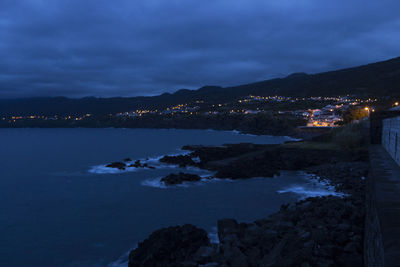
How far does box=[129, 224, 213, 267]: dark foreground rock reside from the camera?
10.5m

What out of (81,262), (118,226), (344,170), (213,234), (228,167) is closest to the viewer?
(81,262)

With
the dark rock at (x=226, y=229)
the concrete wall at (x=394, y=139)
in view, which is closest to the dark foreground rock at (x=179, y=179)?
the dark rock at (x=226, y=229)

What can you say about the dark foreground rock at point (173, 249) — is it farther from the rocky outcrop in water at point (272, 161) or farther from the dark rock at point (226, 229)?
the rocky outcrop in water at point (272, 161)

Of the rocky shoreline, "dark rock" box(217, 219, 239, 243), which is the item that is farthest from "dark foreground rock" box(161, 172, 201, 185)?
"dark rock" box(217, 219, 239, 243)

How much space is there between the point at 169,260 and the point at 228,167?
21.3 metres

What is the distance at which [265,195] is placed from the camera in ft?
75.0

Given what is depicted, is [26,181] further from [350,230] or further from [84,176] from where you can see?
[350,230]

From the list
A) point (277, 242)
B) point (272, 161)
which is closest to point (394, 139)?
point (277, 242)

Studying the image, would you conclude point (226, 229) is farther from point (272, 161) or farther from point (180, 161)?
point (180, 161)

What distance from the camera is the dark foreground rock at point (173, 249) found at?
10.5 metres

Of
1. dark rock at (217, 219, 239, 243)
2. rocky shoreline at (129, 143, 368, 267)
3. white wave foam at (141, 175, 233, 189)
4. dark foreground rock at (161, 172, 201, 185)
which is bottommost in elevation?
white wave foam at (141, 175, 233, 189)

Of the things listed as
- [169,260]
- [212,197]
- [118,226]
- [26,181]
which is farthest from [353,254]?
[26,181]

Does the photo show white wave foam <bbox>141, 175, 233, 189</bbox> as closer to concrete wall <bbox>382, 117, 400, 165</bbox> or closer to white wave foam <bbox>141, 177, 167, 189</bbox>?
white wave foam <bbox>141, 177, 167, 189</bbox>

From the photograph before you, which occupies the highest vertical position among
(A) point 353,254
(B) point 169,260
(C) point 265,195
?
(A) point 353,254
